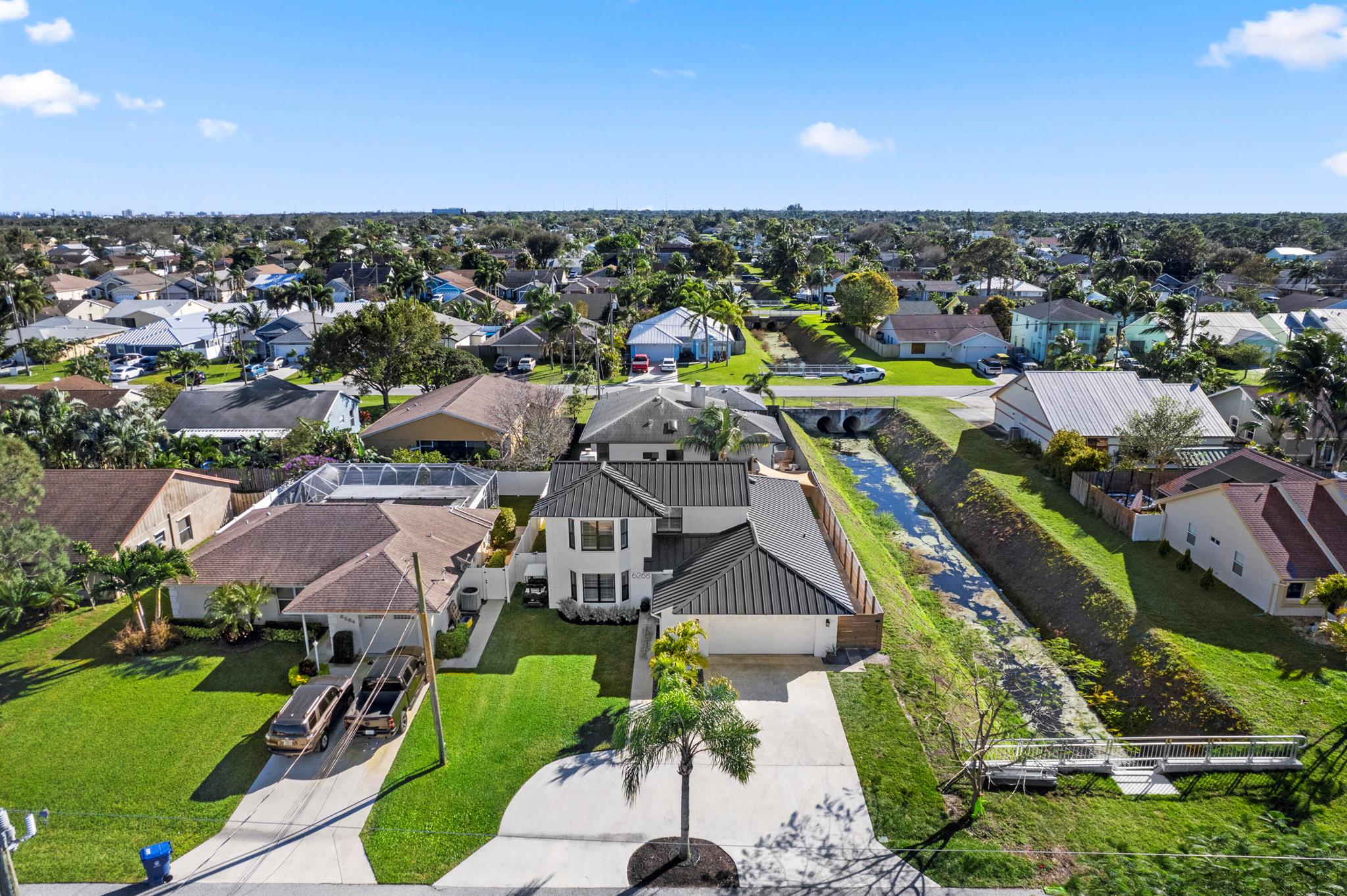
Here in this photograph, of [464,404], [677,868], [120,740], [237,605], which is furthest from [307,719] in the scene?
[464,404]

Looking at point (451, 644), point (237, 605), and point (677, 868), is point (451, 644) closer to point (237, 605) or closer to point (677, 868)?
point (237, 605)

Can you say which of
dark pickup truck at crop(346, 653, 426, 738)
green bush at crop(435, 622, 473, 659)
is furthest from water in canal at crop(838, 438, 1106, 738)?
dark pickup truck at crop(346, 653, 426, 738)

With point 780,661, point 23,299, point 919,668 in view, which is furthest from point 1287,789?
point 23,299

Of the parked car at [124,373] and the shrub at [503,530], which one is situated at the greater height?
the parked car at [124,373]

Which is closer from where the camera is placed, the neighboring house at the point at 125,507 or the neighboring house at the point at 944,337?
the neighboring house at the point at 125,507

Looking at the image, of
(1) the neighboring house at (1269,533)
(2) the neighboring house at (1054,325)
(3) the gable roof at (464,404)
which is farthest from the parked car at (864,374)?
(1) the neighboring house at (1269,533)

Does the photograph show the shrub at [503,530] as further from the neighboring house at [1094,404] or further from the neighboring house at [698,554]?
the neighboring house at [1094,404]
